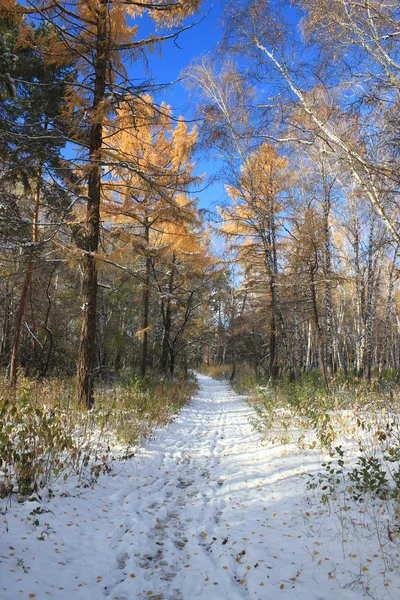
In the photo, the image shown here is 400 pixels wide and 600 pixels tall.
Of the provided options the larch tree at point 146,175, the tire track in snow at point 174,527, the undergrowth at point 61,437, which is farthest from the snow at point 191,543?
the larch tree at point 146,175

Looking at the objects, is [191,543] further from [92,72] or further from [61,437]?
[92,72]

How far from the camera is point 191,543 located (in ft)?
10.3

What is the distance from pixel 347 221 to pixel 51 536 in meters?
15.4

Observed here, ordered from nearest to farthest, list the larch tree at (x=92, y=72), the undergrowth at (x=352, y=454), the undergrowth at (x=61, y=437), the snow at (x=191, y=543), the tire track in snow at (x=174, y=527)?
the snow at (x=191, y=543) → the tire track in snow at (x=174, y=527) → the undergrowth at (x=352, y=454) → the undergrowth at (x=61, y=437) → the larch tree at (x=92, y=72)

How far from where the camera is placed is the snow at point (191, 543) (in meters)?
2.41

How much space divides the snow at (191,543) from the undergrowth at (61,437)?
254mm

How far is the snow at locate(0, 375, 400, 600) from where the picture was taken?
2414 mm

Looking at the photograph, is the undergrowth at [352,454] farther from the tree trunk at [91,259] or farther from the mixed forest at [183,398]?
the tree trunk at [91,259]

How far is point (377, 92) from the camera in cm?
544

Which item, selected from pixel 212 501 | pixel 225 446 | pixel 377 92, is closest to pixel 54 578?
pixel 212 501

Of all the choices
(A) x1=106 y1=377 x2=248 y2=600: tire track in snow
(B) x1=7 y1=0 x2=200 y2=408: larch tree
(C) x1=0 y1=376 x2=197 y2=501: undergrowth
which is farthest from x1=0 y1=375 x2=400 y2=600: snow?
(B) x1=7 y1=0 x2=200 y2=408: larch tree

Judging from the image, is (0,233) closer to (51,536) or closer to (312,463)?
(51,536)

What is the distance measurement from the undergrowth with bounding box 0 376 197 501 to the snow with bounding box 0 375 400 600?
0.25 meters

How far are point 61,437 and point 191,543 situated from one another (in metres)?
2.38
